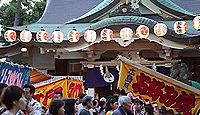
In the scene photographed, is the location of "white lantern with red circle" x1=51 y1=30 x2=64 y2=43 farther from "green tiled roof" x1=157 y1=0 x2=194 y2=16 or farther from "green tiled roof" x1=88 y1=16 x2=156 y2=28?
"green tiled roof" x1=157 y1=0 x2=194 y2=16

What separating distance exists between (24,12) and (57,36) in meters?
10.3

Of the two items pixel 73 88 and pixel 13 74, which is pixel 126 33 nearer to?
pixel 73 88

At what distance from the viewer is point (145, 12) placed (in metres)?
17.8

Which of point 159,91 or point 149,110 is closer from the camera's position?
point 159,91

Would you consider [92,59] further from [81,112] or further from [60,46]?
[81,112]

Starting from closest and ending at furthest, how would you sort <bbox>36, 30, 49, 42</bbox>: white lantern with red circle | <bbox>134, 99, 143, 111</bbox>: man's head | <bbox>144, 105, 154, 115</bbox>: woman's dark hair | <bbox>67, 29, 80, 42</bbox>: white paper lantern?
<bbox>144, 105, 154, 115</bbox>: woman's dark hair → <bbox>134, 99, 143, 111</bbox>: man's head → <bbox>67, 29, 80, 42</bbox>: white paper lantern → <bbox>36, 30, 49, 42</bbox>: white lantern with red circle

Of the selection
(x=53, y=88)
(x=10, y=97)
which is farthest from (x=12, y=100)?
(x=53, y=88)

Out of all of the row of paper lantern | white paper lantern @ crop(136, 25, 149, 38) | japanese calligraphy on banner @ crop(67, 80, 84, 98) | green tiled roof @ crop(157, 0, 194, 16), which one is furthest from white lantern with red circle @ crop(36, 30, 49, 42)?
green tiled roof @ crop(157, 0, 194, 16)

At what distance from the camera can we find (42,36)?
55.4 ft

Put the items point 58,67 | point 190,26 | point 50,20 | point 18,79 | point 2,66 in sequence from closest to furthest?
point 2,66 → point 18,79 → point 190,26 → point 58,67 → point 50,20

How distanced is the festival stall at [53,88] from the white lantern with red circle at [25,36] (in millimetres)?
4515

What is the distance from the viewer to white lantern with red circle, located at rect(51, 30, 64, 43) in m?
16.7

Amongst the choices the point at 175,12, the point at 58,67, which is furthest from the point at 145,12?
the point at 58,67

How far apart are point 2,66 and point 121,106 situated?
2094 mm
